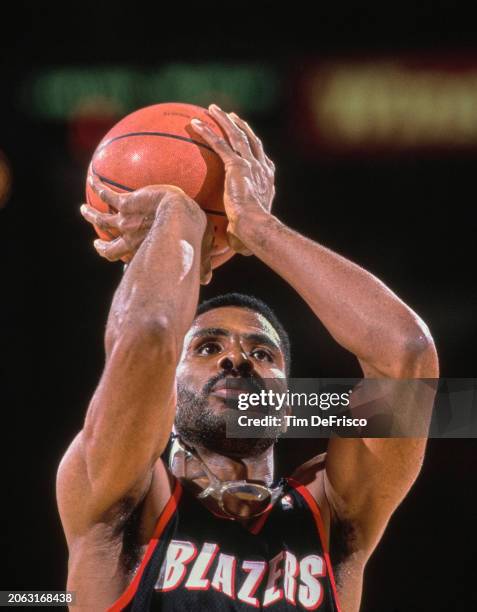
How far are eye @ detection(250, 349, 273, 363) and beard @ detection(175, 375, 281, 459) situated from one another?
0.15m

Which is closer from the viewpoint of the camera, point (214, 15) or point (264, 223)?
point (264, 223)

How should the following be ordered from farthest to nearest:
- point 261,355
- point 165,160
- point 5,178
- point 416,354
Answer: point 5,178 < point 261,355 < point 165,160 < point 416,354

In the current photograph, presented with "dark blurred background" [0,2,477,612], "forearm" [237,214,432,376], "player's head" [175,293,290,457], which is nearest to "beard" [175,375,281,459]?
"player's head" [175,293,290,457]

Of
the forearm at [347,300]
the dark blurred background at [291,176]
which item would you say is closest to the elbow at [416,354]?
the forearm at [347,300]

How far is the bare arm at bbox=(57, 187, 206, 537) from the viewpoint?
1.76 m

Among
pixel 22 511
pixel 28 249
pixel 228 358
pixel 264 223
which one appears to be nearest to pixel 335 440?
pixel 228 358

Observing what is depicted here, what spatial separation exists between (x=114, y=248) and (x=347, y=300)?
0.56 metres

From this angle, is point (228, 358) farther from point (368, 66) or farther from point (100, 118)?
point (368, 66)

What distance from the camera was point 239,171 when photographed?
6.94ft

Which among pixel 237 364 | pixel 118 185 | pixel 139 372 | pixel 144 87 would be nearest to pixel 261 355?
pixel 237 364

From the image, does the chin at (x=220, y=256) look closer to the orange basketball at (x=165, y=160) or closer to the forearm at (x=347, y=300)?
the orange basketball at (x=165, y=160)

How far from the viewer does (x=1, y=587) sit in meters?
4.03

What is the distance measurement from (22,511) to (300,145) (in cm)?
233

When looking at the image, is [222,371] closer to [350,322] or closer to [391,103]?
[350,322]
